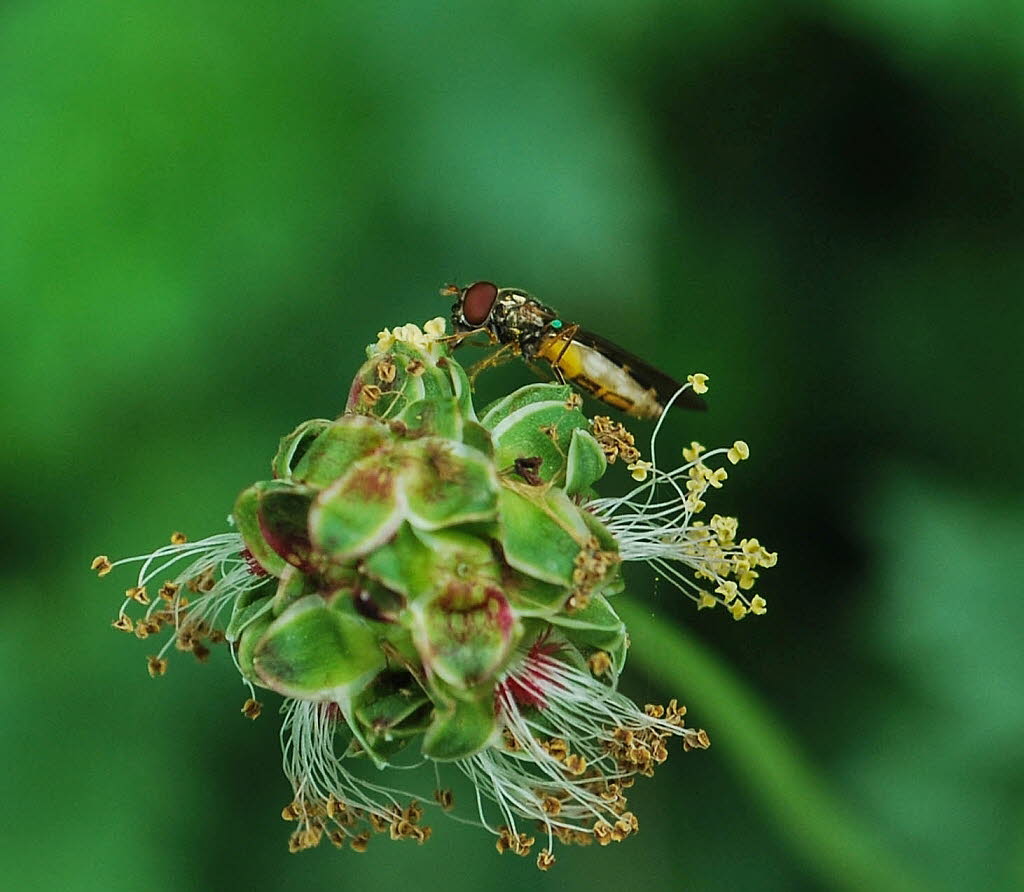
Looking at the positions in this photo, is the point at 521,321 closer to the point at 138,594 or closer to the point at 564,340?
the point at 564,340

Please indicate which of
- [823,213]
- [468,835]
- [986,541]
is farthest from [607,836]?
[823,213]

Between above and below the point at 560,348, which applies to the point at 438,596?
below

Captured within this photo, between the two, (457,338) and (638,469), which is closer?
(638,469)

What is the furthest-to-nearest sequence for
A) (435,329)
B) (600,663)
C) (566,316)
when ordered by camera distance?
(566,316)
(435,329)
(600,663)

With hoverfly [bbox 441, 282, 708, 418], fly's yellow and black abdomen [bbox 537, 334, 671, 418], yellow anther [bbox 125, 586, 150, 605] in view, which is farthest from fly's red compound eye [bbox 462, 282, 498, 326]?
yellow anther [bbox 125, 586, 150, 605]

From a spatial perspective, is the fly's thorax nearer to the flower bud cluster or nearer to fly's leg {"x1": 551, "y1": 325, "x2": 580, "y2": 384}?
fly's leg {"x1": 551, "y1": 325, "x2": 580, "y2": 384}

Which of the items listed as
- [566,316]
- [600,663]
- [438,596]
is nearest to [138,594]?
[438,596]

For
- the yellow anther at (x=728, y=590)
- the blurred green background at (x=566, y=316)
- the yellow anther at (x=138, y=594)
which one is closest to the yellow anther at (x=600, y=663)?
the yellow anther at (x=728, y=590)
